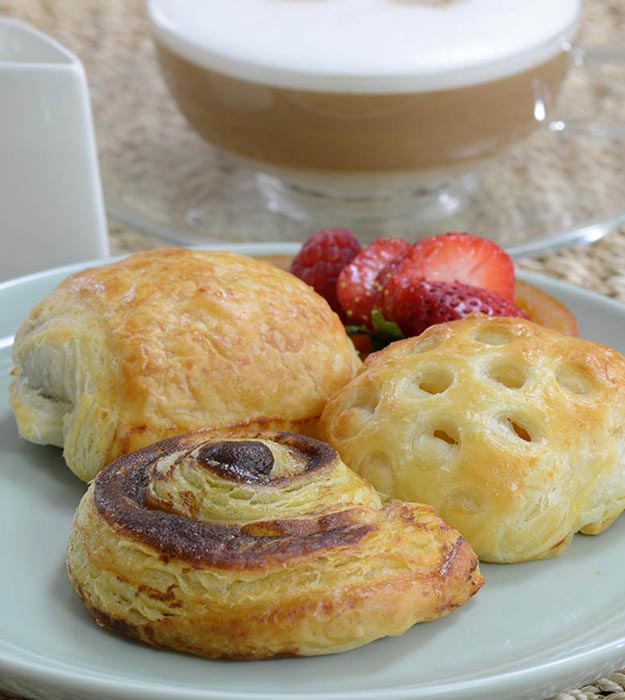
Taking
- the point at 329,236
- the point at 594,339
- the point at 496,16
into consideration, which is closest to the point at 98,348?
the point at 329,236

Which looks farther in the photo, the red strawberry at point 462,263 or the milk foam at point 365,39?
the milk foam at point 365,39

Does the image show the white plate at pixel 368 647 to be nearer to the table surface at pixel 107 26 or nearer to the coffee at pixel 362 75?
the coffee at pixel 362 75

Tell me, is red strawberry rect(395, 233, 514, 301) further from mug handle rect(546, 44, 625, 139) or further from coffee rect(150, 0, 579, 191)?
mug handle rect(546, 44, 625, 139)

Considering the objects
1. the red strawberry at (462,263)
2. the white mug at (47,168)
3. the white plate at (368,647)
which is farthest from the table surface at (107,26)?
the white plate at (368,647)

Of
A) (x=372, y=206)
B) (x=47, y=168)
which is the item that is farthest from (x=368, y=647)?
(x=372, y=206)

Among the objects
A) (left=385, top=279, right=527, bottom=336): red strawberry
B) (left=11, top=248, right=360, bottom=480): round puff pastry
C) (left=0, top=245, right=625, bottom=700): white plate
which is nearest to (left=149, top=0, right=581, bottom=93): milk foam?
(left=385, top=279, right=527, bottom=336): red strawberry

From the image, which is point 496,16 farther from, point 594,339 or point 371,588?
point 371,588

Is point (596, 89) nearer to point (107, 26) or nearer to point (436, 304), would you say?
point (107, 26)
